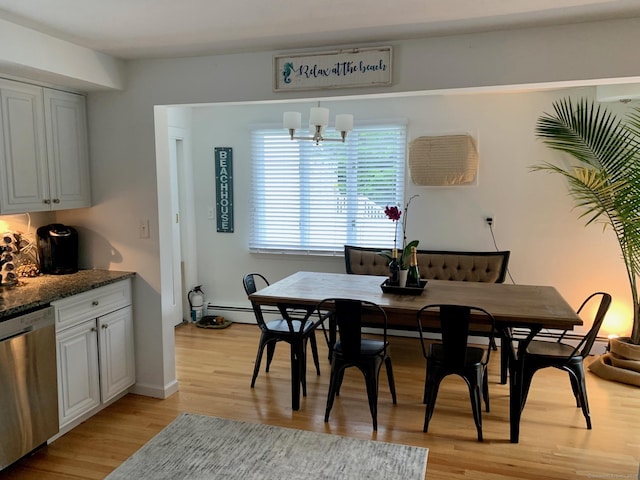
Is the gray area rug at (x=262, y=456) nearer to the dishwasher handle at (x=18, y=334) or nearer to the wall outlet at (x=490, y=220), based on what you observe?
the dishwasher handle at (x=18, y=334)

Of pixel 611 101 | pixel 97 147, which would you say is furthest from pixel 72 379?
pixel 611 101

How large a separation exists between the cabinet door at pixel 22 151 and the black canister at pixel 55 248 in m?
0.24

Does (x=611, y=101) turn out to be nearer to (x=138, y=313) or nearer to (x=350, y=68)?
(x=350, y=68)

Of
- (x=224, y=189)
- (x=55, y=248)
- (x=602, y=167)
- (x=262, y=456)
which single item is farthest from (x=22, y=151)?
(x=602, y=167)

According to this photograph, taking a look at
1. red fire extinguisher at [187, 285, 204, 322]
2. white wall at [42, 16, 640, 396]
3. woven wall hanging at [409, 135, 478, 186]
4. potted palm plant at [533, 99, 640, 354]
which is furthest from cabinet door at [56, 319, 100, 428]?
potted palm plant at [533, 99, 640, 354]

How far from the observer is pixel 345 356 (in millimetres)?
3041

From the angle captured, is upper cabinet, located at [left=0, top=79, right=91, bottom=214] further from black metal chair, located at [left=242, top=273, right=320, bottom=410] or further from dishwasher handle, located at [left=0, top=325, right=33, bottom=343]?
black metal chair, located at [left=242, top=273, right=320, bottom=410]

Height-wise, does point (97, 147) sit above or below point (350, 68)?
below

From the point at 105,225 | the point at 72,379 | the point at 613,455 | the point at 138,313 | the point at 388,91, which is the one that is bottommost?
the point at 613,455

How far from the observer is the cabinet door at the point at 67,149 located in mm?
3121

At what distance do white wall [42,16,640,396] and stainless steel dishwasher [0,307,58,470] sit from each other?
0.80 metres

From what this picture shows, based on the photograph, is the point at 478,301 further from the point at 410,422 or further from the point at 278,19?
the point at 278,19

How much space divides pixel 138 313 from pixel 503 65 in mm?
2879

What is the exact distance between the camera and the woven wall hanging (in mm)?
4527
